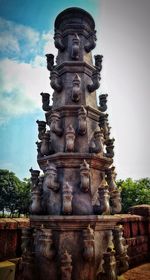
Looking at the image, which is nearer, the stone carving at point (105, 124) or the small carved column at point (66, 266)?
the small carved column at point (66, 266)

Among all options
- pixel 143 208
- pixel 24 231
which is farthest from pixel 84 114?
pixel 143 208

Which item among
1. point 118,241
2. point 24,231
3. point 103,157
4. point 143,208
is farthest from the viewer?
point 143,208

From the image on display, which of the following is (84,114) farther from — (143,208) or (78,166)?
(143,208)

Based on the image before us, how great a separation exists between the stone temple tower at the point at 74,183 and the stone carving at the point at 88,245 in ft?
0.05

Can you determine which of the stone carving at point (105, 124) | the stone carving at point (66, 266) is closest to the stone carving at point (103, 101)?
the stone carving at point (105, 124)

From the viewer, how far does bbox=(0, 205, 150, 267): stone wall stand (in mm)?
3651

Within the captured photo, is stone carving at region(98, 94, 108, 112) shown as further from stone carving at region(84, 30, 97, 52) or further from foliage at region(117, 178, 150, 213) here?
foliage at region(117, 178, 150, 213)

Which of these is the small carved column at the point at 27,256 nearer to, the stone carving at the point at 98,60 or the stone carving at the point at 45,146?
the stone carving at the point at 45,146

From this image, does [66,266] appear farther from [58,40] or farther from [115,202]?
[58,40]

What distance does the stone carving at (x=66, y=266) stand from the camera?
3.13m

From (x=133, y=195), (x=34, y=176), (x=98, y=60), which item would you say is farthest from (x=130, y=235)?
(x=133, y=195)

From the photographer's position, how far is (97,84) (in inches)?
185

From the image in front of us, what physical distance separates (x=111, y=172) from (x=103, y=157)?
0.48 meters

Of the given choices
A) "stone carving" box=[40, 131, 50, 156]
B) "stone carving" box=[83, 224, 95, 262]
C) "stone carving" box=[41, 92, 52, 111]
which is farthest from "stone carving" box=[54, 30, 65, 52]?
"stone carving" box=[83, 224, 95, 262]
